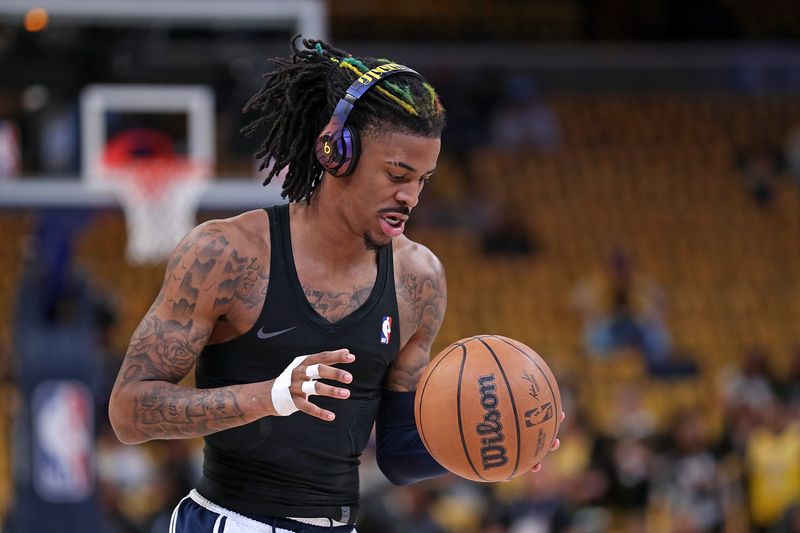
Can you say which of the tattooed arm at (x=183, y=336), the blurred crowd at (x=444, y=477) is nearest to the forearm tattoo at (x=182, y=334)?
the tattooed arm at (x=183, y=336)

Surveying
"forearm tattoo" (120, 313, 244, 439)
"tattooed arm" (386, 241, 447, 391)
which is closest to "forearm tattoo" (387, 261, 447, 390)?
"tattooed arm" (386, 241, 447, 391)

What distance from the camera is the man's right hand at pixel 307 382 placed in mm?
3125

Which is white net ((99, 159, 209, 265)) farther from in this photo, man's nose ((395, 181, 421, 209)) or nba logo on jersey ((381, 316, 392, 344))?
man's nose ((395, 181, 421, 209))

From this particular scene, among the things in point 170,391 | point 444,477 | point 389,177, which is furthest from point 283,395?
point 444,477

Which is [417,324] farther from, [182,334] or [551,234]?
[551,234]

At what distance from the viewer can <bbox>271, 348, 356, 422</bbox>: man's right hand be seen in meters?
3.12

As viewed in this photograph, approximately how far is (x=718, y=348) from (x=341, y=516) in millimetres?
10810

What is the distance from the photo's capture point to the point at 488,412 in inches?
144

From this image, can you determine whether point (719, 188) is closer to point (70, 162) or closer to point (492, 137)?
point (492, 137)

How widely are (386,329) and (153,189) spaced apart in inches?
199

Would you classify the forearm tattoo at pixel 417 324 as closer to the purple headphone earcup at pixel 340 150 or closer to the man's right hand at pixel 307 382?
the purple headphone earcup at pixel 340 150

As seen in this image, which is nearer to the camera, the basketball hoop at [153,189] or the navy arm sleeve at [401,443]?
the navy arm sleeve at [401,443]

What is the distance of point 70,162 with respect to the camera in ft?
29.8

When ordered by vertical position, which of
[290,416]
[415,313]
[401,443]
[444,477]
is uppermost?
[415,313]
